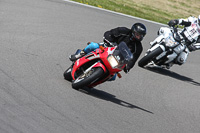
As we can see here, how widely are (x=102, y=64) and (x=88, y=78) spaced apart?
1.15ft

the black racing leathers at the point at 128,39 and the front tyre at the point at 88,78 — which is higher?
the black racing leathers at the point at 128,39

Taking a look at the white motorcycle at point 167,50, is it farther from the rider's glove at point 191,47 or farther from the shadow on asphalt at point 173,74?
the shadow on asphalt at point 173,74

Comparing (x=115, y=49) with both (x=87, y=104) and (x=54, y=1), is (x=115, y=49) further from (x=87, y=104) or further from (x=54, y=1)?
(x=54, y=1)

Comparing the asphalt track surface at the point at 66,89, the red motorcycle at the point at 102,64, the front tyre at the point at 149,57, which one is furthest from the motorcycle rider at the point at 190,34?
the red motorcycle at the point at 102,64

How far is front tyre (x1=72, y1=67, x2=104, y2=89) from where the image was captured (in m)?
6.91

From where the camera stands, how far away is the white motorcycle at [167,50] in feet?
35.6

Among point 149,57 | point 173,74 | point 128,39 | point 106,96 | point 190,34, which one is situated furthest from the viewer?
point 173,74

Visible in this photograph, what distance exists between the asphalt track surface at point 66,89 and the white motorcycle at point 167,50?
11.8 inches

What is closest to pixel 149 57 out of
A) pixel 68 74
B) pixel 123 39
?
pixel 123 39

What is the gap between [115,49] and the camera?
7.12 metres

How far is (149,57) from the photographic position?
35.1 ft

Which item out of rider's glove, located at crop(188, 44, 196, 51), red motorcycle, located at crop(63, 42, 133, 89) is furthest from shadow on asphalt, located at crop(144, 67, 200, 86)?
red motorcycle, located at crop(63, 42, 133, 89)

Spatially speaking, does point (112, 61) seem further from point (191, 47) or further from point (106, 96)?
point (191, 47)

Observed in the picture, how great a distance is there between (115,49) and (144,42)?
22.7 ft
